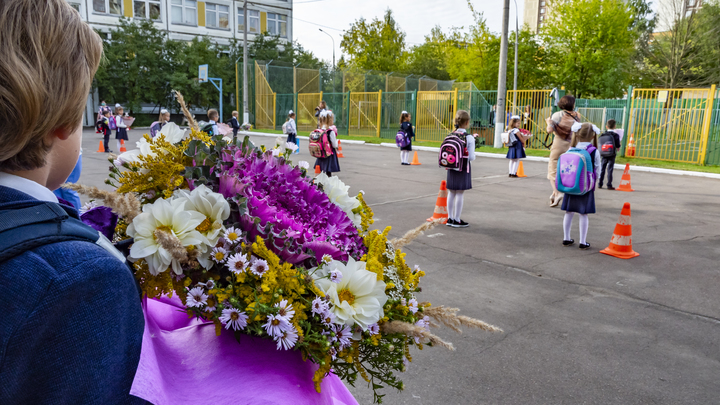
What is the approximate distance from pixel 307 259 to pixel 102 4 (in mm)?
42073

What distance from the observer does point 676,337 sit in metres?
4.02

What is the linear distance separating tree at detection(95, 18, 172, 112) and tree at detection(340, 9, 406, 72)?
18.4 meters

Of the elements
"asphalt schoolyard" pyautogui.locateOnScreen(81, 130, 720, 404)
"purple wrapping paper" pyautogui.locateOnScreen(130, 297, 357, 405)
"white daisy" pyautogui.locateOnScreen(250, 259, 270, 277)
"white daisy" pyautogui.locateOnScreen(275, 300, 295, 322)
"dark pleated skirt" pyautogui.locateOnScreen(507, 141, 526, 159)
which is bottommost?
"asphalt schoolyard" pyautogui.locateOnScreen(81, 130, 720, 404)

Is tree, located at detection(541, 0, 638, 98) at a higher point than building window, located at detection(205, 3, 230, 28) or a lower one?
lower

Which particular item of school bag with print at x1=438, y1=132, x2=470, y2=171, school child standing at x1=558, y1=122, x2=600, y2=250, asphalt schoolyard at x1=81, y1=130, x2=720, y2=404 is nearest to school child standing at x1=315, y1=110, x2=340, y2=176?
asphalt schoolyard at x1=81, y1=130, x2=720, y2=404

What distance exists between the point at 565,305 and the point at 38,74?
4646mm

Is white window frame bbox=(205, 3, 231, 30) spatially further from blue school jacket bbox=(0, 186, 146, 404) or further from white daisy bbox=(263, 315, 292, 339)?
blue school jacket bbox=(0, 186, 146, 404)

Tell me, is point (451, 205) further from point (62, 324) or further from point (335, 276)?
point (62, 324)

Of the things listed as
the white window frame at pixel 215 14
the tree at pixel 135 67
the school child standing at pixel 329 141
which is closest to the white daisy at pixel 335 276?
the school child standing at pixel 329 141

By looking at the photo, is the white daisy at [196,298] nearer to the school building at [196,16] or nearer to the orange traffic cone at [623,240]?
the orange traffic cone at [623,240]

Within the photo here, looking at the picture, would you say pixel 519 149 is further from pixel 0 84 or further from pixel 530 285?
pixel 0 84

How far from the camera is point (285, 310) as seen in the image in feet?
3.63

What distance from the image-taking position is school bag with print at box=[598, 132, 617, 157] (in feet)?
36.8

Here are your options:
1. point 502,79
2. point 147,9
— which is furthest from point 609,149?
point 147,9
